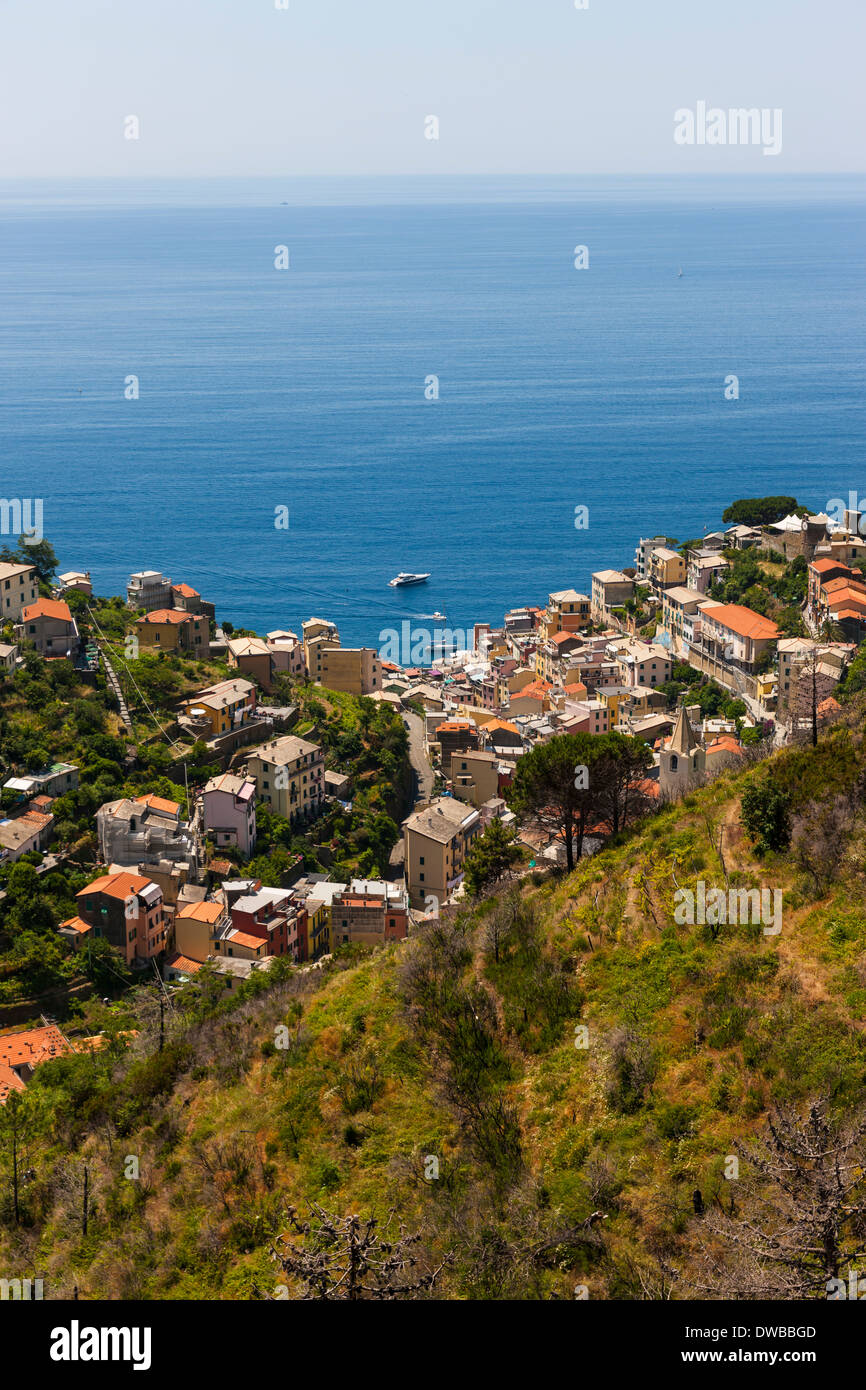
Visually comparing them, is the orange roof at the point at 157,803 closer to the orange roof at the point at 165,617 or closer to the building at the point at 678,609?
the orange roof at the point at 165,617

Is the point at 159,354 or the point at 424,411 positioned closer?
the point at 424,411

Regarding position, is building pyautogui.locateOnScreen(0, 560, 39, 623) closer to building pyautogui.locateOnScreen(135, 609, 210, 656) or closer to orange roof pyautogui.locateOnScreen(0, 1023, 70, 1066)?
building pyautogui.locateOnScreen(135, 609, 210, 656)

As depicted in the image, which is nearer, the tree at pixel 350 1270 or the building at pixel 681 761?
the tree at pixel 350 1270

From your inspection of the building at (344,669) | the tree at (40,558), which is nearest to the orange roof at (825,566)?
the building at (344,669)

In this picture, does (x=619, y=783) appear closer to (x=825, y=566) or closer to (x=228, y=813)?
(x=228, y=813)

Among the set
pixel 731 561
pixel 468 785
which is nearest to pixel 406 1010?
pixel 468 785

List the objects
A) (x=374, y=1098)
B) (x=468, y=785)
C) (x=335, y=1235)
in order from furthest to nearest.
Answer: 1. (x=468, y=785)
2. (x=374, y=1098)
3. (x=335, y=1235)

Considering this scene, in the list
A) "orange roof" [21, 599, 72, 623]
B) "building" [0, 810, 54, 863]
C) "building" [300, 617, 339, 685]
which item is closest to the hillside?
"building" [0, 810, 54, 863]
